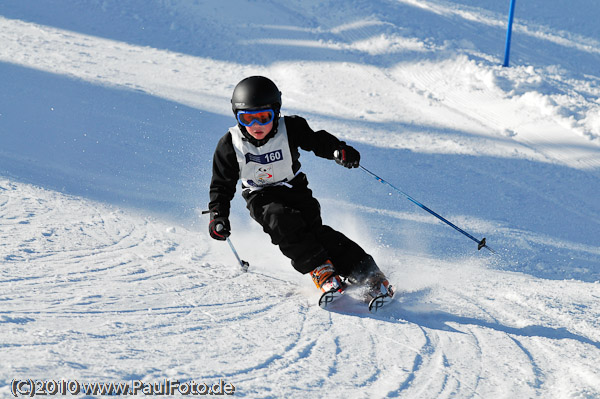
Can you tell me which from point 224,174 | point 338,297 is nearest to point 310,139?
point 224,174

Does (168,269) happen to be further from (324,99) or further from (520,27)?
(520,27)

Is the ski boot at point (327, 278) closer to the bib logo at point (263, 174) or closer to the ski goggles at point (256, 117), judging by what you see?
the bib logo at point (263, 174)

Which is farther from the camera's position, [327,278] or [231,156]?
[231,156]

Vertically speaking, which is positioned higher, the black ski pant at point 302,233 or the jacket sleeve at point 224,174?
the jacket sleeve at point 224,174

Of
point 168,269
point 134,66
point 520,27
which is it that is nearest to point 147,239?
point 168,269

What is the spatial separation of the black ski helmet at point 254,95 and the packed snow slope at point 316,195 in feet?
3.70

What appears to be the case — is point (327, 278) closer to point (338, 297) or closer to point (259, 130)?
point (338, 297)

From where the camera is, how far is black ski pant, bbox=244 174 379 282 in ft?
12.2

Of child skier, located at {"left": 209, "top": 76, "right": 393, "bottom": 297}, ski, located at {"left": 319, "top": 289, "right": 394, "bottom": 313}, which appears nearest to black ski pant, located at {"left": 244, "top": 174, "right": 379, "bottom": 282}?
child skier, located at {"left": 209, "top": 76, "right": 393, "bottom": 297}

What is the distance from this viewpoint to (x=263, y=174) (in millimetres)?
4066

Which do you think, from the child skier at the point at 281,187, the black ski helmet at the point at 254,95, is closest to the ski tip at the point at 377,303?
the child skier at the point at 281,187

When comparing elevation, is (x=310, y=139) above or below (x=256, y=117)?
below

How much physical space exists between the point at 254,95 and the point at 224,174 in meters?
0.57

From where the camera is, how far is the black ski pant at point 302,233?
3.73 metres
